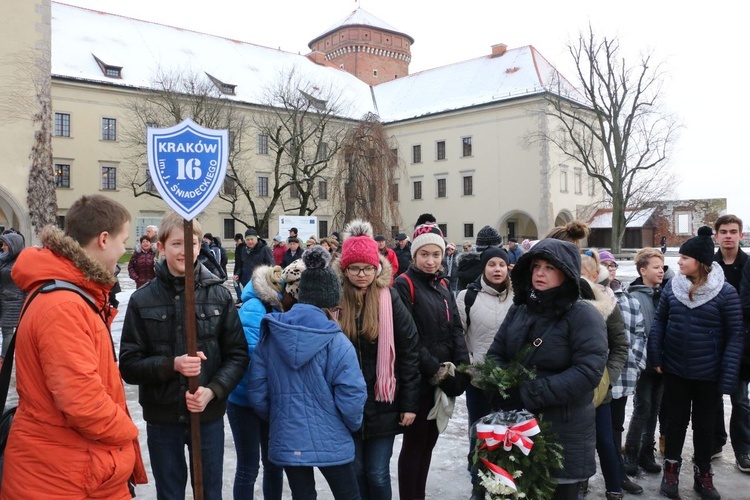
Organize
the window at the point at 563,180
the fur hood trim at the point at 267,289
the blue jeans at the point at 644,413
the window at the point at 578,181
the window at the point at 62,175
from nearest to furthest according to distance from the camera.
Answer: the fur hood trim at the point at 267,289 < the blue jeans at the point at 644,413 < the window at the point at 62,175 < the window at the point at 563,180 < the window at the point at 578,181

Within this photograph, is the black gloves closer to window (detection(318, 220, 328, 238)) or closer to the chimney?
window (detection(318, 220, 328, 238))

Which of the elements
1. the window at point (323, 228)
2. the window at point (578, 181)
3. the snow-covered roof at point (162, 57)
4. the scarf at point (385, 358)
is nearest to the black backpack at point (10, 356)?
the scarf at point (385, 358)

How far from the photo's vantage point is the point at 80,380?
89.7 inches

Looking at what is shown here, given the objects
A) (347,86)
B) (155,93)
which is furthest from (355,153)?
(347,86)

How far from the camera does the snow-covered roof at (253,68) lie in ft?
124

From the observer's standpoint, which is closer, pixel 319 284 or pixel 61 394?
pixel 61 394

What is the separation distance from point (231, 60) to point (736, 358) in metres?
45.7

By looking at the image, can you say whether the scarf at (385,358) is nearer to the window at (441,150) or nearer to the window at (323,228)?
the window at (323,228)

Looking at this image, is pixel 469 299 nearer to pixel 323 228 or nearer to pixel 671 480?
pixel 671 480

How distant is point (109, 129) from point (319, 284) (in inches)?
1569

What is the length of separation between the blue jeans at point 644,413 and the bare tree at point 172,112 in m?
30.8

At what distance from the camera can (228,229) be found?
141 feet

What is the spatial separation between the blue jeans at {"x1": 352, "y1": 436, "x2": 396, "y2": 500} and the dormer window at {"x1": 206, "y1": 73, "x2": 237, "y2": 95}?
41033 millimetres

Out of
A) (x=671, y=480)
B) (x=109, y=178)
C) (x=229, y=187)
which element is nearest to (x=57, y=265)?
(x=671, y=480)
